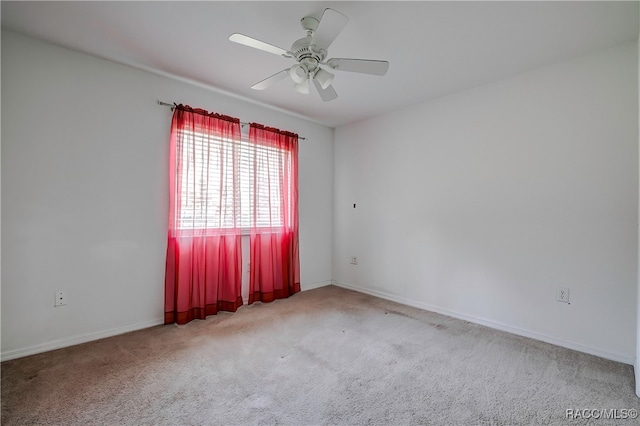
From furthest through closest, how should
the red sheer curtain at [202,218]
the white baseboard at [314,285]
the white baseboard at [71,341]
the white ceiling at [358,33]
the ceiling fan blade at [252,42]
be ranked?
the white baseboard at [314,285]
the red sheer curtain at [202,218]
the white baseboard at [71,341]
the white ceiling at [358,33]
the ceiling fan blade at [252,42]

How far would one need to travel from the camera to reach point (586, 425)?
1.57 m

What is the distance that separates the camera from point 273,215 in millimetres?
3736

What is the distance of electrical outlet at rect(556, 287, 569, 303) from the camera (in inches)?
97.9

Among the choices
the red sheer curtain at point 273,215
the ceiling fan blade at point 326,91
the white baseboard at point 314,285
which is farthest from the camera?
the white baseboard at point 314,285

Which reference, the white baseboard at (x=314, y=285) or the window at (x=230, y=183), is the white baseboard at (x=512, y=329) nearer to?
the white baseboard at (x=314, y=285)

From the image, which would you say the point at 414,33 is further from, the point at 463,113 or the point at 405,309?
the point at 405,309

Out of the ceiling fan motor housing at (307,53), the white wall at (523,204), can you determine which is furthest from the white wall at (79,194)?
the white wall at (523,204)

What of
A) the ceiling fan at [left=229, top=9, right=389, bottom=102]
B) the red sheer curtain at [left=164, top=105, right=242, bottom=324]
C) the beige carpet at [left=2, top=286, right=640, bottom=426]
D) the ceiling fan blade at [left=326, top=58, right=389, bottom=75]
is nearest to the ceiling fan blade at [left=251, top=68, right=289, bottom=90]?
the ceiling fan at [left=229, top=9, right=389, bottom=102]

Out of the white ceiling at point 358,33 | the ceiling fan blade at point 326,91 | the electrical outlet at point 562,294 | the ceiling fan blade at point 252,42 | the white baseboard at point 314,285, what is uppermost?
the white ceiling at point 358,33

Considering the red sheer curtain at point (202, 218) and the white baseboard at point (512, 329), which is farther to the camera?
the red sheer curtain at point (202, 218)

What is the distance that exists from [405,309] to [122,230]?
3.03 m

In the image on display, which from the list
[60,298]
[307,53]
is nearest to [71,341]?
[60,298]

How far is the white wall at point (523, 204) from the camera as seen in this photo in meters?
2.29

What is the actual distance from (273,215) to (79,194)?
1919 millimetres
